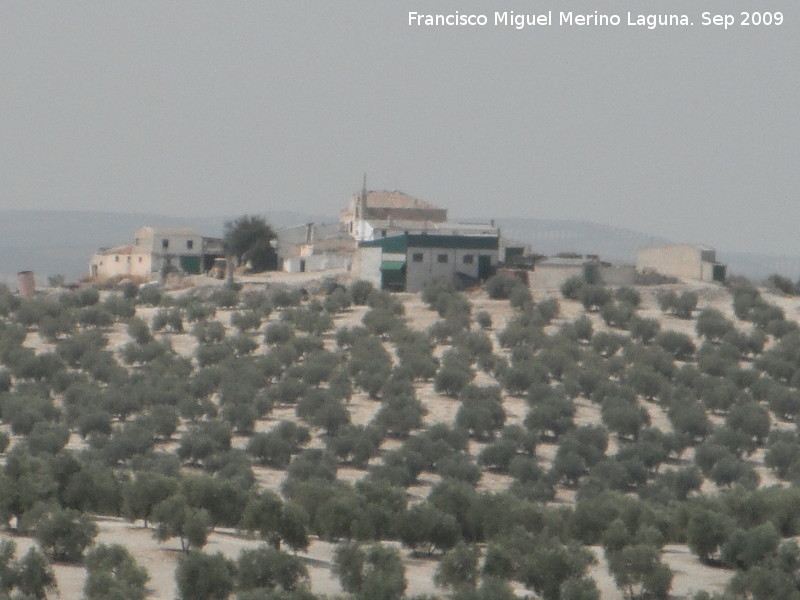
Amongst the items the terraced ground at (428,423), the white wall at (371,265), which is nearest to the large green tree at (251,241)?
the terraced ground at (428,423)

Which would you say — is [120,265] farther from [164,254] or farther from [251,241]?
[251,241]

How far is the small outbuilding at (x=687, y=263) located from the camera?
72.6m

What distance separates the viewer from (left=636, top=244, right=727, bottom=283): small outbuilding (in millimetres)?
→ 72562

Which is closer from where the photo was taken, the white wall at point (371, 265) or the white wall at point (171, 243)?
the white wall at point (371, 265)

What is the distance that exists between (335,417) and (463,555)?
2474 cm

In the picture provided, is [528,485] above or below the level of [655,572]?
below

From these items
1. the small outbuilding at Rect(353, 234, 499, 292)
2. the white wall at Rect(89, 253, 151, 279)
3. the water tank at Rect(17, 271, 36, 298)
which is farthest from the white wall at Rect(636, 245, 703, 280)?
the water tank at Rect(17, 271, 36, 298)

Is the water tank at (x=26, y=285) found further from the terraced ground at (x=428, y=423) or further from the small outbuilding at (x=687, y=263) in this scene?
the small outbuilding at (x=687, y=263)

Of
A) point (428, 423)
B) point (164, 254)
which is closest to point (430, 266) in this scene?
point (164, 254)

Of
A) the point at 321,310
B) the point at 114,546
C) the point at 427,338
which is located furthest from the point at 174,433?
the point at 114,546

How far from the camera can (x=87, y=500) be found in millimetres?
25922

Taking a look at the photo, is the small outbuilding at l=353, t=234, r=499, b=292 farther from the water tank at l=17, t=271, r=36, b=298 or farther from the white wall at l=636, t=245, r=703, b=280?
the water tank at l=17, t=271, r=36, b=298

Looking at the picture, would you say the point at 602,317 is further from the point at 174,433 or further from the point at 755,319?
the point at 174,433

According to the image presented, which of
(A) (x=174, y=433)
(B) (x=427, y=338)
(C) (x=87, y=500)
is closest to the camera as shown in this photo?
(C) (x=87, y=500)
